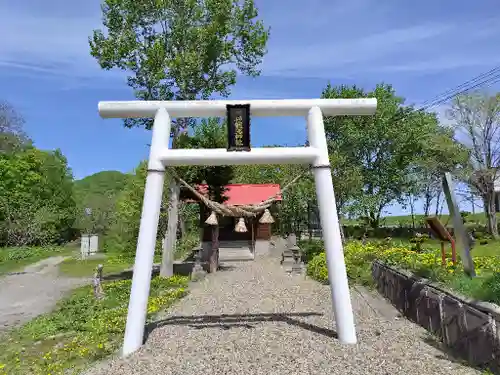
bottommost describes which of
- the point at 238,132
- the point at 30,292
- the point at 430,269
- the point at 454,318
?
the point at 30,292

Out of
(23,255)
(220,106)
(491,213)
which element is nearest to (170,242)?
(220,106)

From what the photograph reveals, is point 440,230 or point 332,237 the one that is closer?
point 332,237

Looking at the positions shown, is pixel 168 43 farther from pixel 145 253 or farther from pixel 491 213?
pixel 491 213

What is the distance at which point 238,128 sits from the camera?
7742mm

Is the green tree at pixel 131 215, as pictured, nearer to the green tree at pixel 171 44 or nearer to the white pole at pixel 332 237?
the green tree at pixel 171 44

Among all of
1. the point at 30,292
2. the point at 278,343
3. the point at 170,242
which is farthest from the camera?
the point at 170,242

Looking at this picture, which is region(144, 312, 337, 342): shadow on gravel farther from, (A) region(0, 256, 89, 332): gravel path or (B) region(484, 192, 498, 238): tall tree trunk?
(B) region(484, 192, 498, 238): tall tree trunk

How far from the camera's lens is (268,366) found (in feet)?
20.0

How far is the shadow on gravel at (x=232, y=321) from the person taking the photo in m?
8.25

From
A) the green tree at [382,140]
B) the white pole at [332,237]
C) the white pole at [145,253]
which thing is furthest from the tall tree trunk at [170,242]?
the green tree at [382,140]

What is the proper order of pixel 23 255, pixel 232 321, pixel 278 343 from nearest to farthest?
pixel 278 343, pixel 232 321, pixel 23 255

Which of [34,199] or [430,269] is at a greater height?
[34,199]

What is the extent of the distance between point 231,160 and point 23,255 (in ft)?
93.7

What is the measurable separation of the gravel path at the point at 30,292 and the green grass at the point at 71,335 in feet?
2.46
